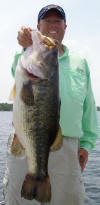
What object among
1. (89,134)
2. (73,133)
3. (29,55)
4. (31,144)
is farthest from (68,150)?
(29,55)

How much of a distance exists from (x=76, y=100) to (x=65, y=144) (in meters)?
0.56

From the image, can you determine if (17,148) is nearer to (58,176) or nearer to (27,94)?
(27,94)

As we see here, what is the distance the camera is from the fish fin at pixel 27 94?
10.3 ft

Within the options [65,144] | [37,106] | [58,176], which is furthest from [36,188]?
[37,106]

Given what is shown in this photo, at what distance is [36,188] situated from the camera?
3.46m

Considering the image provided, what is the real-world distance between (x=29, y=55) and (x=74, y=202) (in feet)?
6.72

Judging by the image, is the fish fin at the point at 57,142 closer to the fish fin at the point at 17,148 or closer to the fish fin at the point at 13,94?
the fish fin at the point at 17,148

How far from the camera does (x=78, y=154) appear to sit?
14.2 feet

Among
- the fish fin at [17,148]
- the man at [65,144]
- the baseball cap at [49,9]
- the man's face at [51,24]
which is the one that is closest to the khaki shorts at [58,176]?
the man at [65,144]

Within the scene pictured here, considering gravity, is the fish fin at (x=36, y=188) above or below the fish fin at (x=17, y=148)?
below

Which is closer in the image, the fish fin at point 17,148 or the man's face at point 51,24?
the fish fin at point 17,148

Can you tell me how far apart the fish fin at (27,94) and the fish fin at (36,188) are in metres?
0.81

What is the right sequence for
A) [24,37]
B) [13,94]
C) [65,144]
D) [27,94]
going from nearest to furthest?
[27,94]
[13,94]
[24,37]
[65,144]

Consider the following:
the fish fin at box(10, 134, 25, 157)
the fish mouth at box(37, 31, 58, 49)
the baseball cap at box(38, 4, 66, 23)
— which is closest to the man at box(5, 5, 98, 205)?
the baseball cap at box(38, 4, 66, 23)
